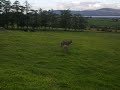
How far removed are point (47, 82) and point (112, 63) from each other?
617 inches

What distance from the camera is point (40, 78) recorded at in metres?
24.2

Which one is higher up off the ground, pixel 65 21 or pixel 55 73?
pixel 65 21

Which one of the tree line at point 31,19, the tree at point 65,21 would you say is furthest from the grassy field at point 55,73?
the tree at point 65,21

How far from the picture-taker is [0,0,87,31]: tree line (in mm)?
115500

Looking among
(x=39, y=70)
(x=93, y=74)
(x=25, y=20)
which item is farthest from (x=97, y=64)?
(x=25, y=20)

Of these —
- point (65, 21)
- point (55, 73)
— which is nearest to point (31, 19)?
point (65, 21)

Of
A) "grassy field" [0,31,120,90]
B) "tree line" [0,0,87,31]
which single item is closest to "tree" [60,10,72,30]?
"tree line" [0,0,87,31]

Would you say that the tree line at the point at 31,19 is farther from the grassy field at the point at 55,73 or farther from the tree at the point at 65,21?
the grassy field at the point at 55,73

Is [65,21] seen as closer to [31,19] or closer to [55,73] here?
[31,19]

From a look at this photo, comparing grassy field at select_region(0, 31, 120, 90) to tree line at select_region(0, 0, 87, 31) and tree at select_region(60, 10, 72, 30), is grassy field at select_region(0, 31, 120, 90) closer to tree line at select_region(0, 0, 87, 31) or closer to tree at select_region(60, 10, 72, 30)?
tree line at select_region(0, 0, 87, 31)

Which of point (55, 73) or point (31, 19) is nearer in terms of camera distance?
point (55, 73)

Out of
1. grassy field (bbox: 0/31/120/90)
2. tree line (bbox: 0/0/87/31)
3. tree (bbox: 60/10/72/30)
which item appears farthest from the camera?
tree (bbox: 60/10/72/30)

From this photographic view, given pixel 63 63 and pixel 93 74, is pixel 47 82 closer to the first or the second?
pixel 93 74

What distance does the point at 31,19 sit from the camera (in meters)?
124
